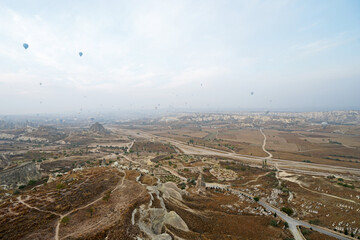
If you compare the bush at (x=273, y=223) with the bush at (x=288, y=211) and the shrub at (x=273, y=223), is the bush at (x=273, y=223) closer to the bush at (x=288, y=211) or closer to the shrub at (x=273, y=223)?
the shrub at (x=273, y=223)

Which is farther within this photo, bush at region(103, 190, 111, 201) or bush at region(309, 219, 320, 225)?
bush at region(309, 219, 320, 225)

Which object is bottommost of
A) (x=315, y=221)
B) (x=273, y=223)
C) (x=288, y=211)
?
(x=315, y=221)

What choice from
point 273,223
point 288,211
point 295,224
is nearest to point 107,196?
point 273,223

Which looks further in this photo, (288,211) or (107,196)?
(288,211)

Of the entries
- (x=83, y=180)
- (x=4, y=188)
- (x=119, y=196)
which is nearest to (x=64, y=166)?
(x=4, y=188)

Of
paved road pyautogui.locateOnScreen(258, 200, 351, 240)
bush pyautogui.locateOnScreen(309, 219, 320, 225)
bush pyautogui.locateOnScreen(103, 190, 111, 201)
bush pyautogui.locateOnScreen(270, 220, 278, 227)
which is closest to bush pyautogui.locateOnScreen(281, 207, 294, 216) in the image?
paved road pyautogui.locateOnScreen(258, 200, 351, 240)

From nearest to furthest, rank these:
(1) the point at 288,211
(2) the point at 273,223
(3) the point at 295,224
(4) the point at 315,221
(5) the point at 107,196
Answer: (2) the point at 273,223, (5) the point at 107,196, (3) the point at 295,224, (4) the point at 315,221, (1) the point at 288,211

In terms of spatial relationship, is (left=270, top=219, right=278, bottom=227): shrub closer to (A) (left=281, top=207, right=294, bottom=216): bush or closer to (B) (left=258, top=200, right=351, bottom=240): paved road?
(B) (left=258, top=200, right=351, bottom=240): paved road

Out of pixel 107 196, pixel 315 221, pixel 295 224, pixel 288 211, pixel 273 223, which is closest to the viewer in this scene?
pixel 273 223

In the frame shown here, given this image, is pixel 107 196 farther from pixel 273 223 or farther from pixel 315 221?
pixel 315 221

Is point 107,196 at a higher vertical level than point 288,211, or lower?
higher

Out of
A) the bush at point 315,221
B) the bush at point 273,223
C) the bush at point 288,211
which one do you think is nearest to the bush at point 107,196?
the bush at point 273,223

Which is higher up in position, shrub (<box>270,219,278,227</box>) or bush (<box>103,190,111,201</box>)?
bush (<box>103,190,111,201</box>)
